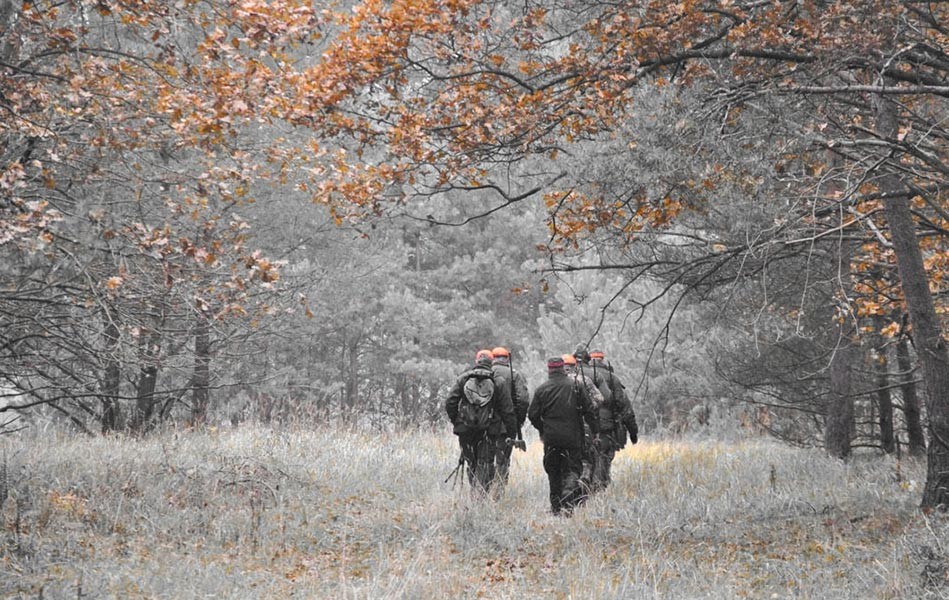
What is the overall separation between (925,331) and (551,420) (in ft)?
12.2

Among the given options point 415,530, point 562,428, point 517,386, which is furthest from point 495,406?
point 415,530

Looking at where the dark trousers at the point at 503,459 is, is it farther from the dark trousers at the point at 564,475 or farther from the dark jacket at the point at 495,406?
the dark trousers at the point at 564,475

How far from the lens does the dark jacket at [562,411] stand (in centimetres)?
873

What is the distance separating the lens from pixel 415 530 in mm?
7848

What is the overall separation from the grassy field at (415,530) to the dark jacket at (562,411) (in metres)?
0.80

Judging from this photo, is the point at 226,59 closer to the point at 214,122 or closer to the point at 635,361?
the point at 214,122

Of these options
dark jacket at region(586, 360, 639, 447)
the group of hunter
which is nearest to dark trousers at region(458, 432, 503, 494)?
the group of hunter

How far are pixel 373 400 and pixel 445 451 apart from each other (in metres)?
14.9

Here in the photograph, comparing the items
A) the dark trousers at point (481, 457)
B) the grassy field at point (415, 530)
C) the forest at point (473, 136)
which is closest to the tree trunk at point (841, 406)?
the grassy field at point (415, 530)

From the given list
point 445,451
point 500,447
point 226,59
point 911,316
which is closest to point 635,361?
point 445,451

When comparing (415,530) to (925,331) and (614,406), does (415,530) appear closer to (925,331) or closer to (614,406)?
(614,406)

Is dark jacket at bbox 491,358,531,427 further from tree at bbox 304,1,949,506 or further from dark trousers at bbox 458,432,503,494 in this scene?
tree at bbox 304,1,949,506

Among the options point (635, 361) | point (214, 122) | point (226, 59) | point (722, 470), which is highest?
point (226, 59)

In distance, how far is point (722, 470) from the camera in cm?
1152
